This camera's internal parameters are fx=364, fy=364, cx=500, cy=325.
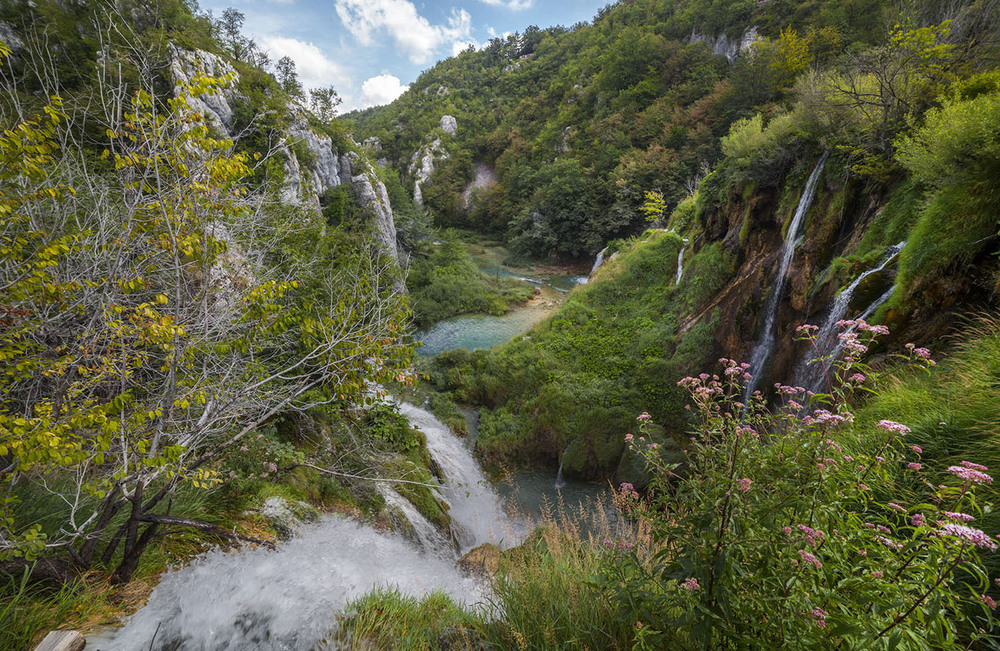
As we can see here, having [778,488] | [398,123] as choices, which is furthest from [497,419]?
[398,123]

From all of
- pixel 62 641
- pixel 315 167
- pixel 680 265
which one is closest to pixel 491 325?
pixel 680 265

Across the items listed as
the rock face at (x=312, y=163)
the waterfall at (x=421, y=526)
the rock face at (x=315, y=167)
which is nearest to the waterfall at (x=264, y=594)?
the waterfall at (x=421, y=526)

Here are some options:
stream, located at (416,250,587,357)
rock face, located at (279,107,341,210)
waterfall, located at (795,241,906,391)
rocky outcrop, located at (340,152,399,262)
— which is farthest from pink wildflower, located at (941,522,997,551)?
rocky outcrop, located at (340,152,399,262)

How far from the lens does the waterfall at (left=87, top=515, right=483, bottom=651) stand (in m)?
2.91

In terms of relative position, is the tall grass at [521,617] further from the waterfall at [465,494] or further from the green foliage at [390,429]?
the green foliage at [390,429]

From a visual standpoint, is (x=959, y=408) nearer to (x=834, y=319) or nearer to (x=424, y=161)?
(x=834, y=319)

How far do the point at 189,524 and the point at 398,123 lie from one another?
6669cm

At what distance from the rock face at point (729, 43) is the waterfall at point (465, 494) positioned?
118 feet

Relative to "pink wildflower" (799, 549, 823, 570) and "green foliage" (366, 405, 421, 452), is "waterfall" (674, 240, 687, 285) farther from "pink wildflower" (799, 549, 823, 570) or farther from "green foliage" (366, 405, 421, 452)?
"pink wildflower" (799, 549, 823, 570)

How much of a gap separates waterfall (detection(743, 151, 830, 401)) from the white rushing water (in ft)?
24.2

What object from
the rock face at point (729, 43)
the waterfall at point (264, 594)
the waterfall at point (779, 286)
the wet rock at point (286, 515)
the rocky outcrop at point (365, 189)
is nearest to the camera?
the waterfall at point (264, 594)

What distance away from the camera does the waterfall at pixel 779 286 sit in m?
8.03

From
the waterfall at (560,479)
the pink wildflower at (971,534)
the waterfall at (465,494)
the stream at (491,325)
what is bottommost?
the waterfall at (560,479)

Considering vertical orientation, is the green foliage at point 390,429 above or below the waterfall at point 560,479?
above
